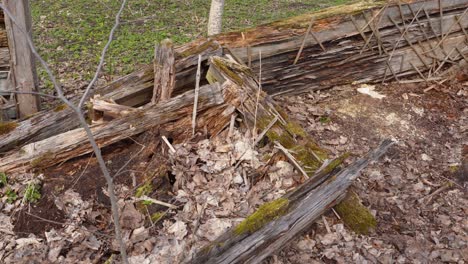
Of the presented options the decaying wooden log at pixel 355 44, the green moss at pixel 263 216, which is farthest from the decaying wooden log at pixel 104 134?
the green moss at pixel 263 216

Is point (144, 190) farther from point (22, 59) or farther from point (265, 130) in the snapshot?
point (22, 59)

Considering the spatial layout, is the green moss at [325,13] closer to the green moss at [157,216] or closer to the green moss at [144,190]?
the green moss at [144,190]

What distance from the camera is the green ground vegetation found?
6570 millimetres

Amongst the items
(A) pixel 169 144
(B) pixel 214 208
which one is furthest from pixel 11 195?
(B) pixel 214 208

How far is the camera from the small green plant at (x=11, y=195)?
3.47m

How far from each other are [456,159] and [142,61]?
4.66 metres

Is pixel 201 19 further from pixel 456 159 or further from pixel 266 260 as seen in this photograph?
pixel 266 260

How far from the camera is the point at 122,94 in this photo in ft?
14.6

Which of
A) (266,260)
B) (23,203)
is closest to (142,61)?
(23,203)

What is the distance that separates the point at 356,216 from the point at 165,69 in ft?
7.94

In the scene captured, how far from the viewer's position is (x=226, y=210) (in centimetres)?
360

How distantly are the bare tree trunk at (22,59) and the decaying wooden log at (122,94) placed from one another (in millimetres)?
836

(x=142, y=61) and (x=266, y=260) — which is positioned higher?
(x=142, y=61)

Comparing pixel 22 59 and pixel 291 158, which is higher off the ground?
pixel 22 59
